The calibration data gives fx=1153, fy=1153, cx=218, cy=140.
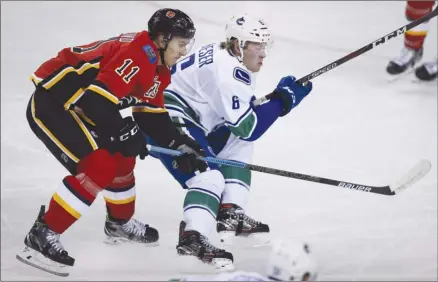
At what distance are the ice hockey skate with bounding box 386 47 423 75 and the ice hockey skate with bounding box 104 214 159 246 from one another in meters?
2.60

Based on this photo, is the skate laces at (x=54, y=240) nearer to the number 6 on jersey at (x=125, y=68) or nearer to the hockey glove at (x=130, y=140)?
the hockey glove at (x=130, y=140)

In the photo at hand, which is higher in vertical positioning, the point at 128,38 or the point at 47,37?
the point at 128,38

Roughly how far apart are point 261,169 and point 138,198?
101cm

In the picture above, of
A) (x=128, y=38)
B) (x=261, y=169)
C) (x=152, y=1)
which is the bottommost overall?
(x=152, y=1)

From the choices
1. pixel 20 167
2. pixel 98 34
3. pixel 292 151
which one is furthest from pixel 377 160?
pixel 98 34

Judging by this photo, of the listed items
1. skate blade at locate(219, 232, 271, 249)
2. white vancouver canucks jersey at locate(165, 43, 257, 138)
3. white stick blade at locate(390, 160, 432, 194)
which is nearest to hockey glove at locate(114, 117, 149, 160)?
white vancouver canucks jersey at locate(165, 43, 257, 138)

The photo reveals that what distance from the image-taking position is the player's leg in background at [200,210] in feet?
14.5

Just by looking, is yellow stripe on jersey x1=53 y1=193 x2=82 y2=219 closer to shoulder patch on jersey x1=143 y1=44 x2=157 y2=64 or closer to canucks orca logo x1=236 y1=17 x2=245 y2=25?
shoulder patch on jersey x1=143 y1=44 x2=157 y2=64

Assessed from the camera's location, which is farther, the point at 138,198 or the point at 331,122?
the point at 331,122

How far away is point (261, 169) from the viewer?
461 centimetres

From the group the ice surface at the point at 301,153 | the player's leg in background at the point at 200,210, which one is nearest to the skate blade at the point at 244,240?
the ice surface at the point at 301,153

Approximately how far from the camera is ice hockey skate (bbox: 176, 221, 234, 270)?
4406 millimetres

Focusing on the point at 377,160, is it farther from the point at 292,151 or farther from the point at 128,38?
the point at 128,38

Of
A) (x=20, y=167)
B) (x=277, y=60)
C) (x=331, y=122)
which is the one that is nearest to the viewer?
(x=20, y=167)
